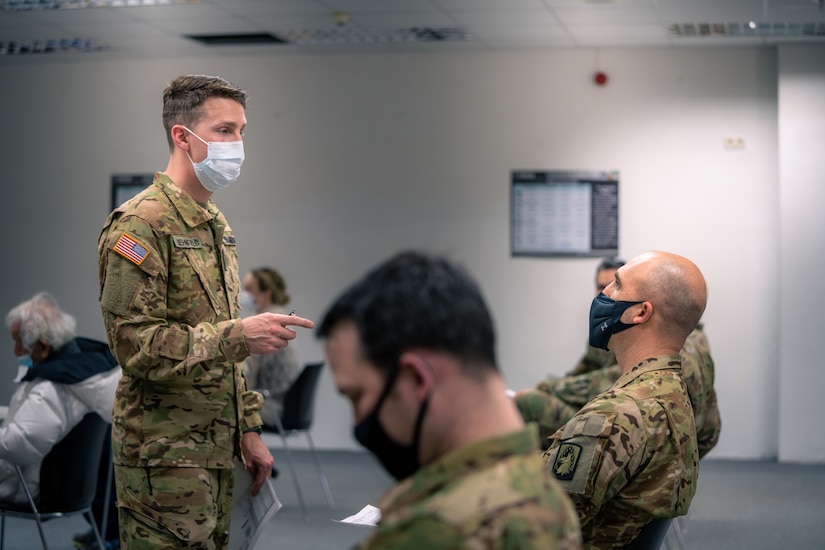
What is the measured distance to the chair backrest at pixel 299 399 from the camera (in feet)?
17.8

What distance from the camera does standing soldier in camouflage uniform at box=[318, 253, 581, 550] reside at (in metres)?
0.97

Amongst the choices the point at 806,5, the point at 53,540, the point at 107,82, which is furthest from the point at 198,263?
the point at 107,82

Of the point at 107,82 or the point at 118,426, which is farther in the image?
the point at 107,82

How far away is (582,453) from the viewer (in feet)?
6.33

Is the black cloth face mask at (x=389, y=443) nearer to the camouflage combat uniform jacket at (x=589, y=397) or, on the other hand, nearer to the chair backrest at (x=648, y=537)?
the chair backrest at (x=648, y=537)

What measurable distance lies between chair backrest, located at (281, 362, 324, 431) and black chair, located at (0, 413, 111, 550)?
185 cm

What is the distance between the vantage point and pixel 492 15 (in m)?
6.03

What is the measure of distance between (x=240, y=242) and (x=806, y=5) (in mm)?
4237

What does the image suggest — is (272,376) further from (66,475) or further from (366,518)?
(366,518)

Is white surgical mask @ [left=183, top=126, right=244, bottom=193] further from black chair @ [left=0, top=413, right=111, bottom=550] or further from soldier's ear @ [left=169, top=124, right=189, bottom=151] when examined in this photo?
black chair @ [left=0, top=413, right=111, bottom=550]

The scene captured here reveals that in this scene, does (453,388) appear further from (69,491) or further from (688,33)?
(688,33)

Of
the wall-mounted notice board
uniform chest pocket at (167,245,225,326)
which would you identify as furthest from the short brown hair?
the wall-mounted notice board

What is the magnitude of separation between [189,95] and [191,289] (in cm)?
47

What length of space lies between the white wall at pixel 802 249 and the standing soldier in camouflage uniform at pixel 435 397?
613 cm
